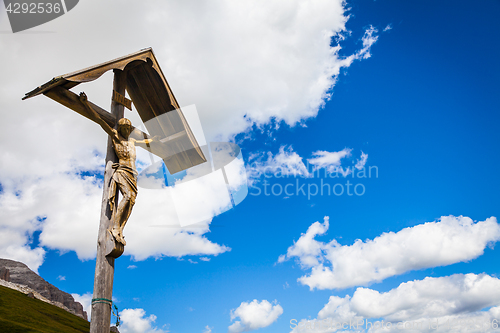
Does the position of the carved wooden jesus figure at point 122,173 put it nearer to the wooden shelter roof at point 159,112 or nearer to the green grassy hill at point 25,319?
the wooden shelter roof at point 159,112

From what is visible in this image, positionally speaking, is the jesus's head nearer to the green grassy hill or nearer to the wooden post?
the wooden post

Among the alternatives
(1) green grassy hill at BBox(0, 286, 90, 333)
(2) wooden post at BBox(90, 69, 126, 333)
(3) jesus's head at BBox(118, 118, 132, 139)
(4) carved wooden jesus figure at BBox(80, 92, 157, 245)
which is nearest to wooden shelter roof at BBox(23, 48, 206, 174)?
(3) jesus's head at BBox(118, 118, 132, 139)

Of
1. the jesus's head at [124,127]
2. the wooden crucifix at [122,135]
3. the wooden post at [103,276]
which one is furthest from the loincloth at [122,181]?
the jesus's head at [124,127]

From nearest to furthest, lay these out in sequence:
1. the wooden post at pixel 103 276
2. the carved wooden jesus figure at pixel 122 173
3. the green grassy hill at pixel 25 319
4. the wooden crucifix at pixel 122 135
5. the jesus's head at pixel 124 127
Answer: the wooden post at pixel 103 276 < the wooden crucifix at pixel 122 135 < the carved wooden jesus figure at pixel 122 173 < the jesus's head at pixel 124 127 < the green grassy hill at pixel 25 319

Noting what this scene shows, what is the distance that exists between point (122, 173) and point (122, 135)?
3.34 feet

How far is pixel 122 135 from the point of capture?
766 centimetres

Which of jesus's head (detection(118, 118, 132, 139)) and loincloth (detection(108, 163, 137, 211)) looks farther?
jesus's head (detection(118, 118, 132, 139))

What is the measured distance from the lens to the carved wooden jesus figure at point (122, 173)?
22.3 feet

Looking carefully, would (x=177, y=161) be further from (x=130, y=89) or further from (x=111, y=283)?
(x=111, y=283)

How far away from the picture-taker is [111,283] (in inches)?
251

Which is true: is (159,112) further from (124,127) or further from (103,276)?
(103,276)

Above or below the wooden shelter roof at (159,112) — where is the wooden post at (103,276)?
below

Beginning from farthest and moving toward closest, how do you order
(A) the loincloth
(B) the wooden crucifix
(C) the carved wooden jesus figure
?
(A) the loincloth < (C) the carved wooden jesus figure < (B) the wooden crucifix

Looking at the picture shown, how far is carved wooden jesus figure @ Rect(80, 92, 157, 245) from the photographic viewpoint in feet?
22.3
